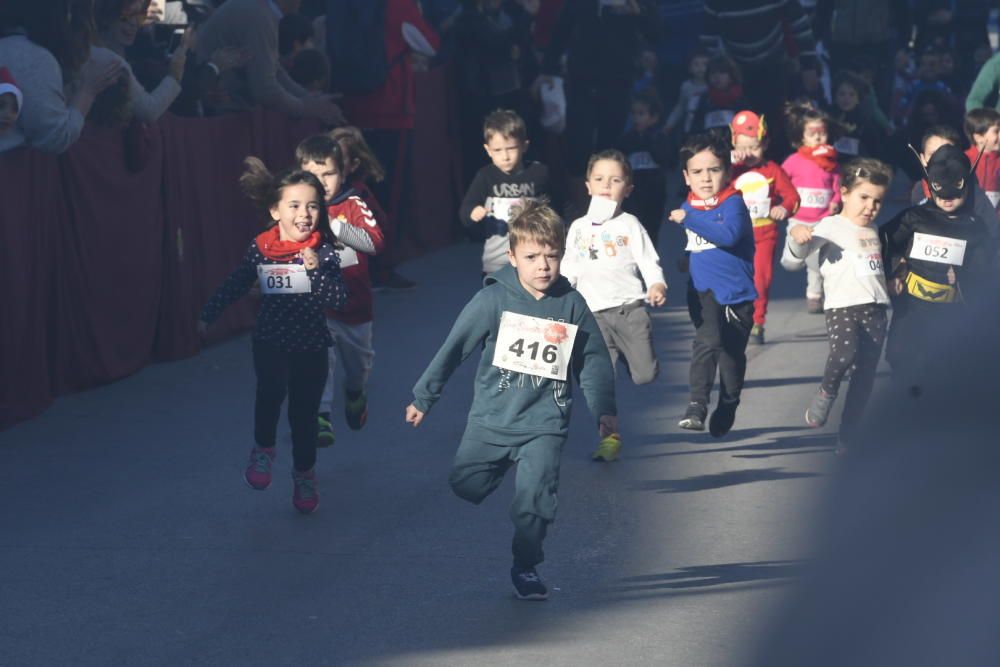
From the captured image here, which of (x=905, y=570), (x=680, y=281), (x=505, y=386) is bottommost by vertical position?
(x=680, y=281)

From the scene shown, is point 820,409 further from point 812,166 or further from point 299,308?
point 812,166

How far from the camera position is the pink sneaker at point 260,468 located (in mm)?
7188

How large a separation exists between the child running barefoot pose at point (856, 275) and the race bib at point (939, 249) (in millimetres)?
192

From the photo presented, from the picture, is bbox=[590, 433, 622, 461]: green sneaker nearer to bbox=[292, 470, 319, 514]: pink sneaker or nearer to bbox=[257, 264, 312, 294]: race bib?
bbox=[292, 470, 319, 514]: pink sneaker

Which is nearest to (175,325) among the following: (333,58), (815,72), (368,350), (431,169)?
(368,350)

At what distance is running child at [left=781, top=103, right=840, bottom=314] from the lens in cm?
1177

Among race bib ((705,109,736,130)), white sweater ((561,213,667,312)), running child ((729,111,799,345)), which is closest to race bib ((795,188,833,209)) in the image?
running child ((729,111,799,345))

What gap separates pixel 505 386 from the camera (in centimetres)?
623

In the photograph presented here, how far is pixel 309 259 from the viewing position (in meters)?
7.11

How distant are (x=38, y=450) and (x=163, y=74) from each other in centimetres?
348

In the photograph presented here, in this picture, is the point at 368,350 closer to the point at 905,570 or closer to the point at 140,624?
the point at 140,624

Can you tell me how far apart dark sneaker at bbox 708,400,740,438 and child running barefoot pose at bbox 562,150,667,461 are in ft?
1.19

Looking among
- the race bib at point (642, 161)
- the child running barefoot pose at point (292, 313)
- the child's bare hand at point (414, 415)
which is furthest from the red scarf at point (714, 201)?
the race bib at point (642, 161)

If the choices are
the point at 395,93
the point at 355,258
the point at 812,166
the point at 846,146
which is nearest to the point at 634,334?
the point at 355,258
